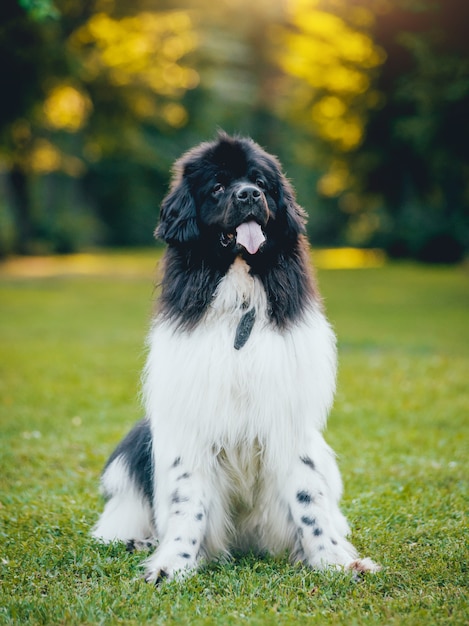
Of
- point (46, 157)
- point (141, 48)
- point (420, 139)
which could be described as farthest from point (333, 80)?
point (46, 157)

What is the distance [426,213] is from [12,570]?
87.3 ft

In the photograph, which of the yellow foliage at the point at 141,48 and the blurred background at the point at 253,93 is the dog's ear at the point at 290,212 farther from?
the yellow foliage at the point at 141,48

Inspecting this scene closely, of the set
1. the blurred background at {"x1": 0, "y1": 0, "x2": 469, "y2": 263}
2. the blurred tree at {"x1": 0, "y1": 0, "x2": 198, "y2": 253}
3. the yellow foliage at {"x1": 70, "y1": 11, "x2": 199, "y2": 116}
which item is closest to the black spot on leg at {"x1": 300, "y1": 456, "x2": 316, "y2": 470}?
the blurred background at {"x1": 0, "y1": 0, "x2": 469, "y2": 263}

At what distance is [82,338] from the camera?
13289 mm

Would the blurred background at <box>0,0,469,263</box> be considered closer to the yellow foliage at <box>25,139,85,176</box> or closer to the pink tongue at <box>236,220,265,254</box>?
the yellow foliage at <box>25,139,85,176</box>

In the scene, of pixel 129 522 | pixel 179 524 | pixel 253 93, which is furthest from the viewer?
pixel 253 93

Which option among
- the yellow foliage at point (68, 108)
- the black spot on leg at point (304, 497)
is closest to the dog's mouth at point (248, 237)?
the black spot on leg at point (304, 497)

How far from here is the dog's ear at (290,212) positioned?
4.04 metres

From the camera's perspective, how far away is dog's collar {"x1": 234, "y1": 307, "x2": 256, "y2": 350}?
3844 mm

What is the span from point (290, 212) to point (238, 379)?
0.92 metres

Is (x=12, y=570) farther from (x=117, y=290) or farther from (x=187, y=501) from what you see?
(x=117, y=290)

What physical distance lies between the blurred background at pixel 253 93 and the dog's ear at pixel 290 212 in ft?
49.5

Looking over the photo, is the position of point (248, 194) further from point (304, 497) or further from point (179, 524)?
point (179, 524)

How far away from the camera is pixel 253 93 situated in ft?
141
